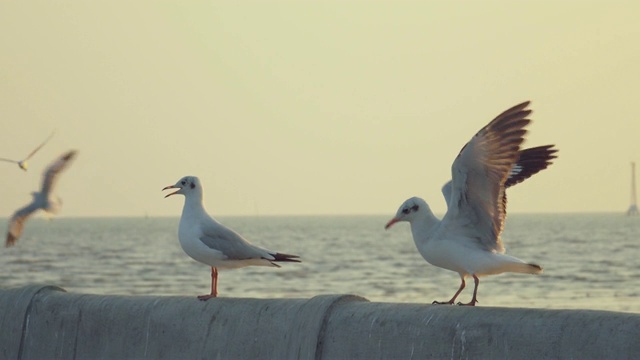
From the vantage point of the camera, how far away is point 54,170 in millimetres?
12461

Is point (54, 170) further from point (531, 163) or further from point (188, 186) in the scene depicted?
point (531, 163)

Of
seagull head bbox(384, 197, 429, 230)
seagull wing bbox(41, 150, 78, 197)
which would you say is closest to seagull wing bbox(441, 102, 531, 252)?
seagull head bbox(384, 197, 429, 230)

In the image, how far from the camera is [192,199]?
9156 mm

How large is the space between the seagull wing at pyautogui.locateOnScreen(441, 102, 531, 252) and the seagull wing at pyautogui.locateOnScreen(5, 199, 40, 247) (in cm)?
471

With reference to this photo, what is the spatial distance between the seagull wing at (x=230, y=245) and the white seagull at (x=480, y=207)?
1.23 metres

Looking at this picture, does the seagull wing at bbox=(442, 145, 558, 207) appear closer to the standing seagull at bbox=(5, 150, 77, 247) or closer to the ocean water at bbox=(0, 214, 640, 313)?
the standing seagull at bbox=(5, 150, 77, 247)

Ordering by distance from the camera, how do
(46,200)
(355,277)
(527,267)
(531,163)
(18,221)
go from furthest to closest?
(355,277)
(46,200)
(18,221)
(531,163)
(527,267)

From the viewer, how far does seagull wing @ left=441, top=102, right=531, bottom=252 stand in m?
8.02

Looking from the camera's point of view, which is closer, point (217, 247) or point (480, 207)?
point (480, 207)

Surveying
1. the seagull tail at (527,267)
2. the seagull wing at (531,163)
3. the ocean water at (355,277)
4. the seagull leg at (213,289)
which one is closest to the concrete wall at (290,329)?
the seagull leg at (213,289)

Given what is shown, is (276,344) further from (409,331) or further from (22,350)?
(22,350)

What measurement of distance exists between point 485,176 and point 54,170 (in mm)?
5715

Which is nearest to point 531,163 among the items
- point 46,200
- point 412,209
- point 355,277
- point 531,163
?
point 531,163

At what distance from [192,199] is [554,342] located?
3596 millimetres
